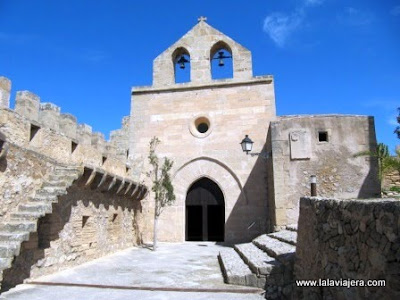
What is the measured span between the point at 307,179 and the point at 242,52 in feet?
19.4

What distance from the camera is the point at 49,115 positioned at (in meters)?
7.68

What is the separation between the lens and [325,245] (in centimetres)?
384

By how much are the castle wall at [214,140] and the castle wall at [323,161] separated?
6.82 feet

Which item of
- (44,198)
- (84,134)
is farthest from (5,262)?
(84,134)

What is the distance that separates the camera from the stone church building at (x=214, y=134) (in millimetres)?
11391

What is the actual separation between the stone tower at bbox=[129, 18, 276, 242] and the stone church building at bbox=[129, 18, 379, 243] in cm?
3

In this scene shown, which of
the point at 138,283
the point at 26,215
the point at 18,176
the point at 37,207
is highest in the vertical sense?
the point at 18,176

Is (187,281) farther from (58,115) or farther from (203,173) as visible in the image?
(203,173)

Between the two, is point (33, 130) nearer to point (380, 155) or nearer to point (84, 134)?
point (84, 134)

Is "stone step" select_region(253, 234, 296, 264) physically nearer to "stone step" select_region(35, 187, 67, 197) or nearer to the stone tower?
"stone step" select_region(35, 187, 67, 197)

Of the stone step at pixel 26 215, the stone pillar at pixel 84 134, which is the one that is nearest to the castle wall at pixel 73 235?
the stone step at pixel 26 215

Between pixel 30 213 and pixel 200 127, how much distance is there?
27.5 ft

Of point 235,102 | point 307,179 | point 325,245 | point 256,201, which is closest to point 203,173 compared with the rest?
point 256,201

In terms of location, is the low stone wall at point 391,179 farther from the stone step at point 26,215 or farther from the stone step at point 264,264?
the stone step at point 26,215
